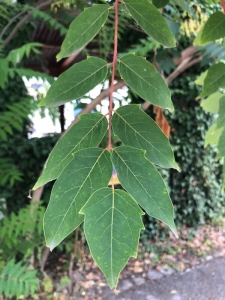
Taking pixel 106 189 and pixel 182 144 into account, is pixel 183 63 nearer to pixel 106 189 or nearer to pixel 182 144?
pixel 182 144

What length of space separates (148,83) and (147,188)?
5.3 inches

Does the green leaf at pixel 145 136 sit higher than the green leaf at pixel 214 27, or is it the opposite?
the green leaf at pixel 214 27

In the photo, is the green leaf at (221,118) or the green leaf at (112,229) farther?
the green leaf at (221,118)

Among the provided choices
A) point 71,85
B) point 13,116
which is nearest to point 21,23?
point 13,116

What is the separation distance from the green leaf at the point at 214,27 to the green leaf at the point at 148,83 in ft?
0.67

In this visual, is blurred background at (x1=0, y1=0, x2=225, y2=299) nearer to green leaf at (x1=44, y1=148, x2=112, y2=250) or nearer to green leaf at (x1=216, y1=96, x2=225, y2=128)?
green leaf at (x1=216, y1=96, x2=225, y2=128)

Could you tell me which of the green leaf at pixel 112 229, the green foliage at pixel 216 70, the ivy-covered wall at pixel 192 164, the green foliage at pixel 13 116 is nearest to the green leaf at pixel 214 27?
the green foliage at pixel 216 70

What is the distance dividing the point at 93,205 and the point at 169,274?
8.60 ft

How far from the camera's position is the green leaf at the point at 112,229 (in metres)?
0.27

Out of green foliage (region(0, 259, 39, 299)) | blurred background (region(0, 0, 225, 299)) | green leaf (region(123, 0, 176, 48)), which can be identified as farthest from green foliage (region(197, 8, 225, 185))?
green foliage (region(0, 259, 39, 299))

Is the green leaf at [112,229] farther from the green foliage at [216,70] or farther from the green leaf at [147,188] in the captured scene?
the green foliage at [216,70]

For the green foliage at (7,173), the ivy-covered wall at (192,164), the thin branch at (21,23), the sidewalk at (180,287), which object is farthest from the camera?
the ivy-covered wall at (192,164)

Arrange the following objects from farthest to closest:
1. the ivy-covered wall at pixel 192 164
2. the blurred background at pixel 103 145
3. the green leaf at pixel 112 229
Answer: the ivy-covered wall at pixel 192 164, the blurred background at pixel 103 145, the green leaf at pixel 112 229

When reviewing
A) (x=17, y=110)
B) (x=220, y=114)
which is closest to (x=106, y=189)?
(x=220, y=114)
